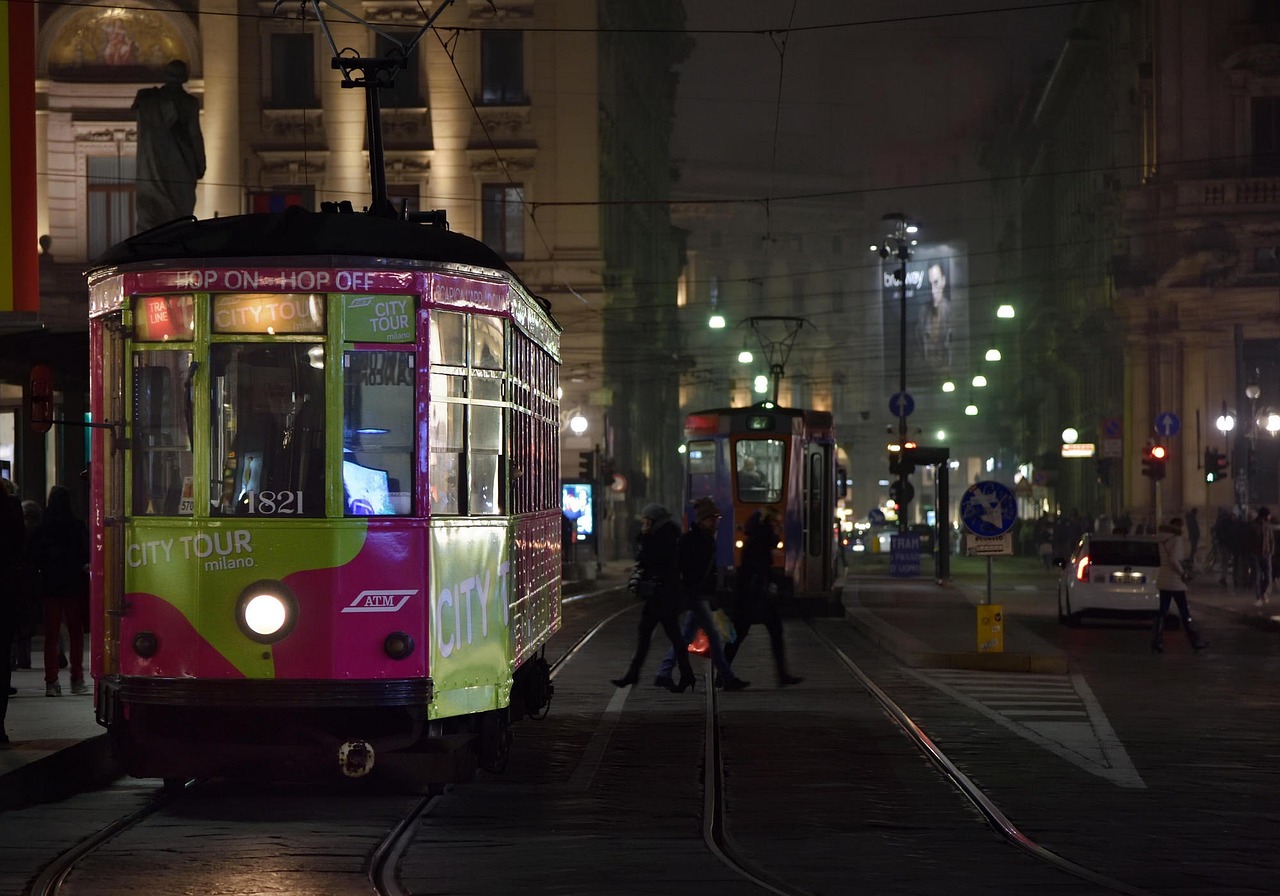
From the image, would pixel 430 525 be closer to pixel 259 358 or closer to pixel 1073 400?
pixel 259 358

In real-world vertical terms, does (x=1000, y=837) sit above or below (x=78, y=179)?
below

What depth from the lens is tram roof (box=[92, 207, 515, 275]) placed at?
439 inches

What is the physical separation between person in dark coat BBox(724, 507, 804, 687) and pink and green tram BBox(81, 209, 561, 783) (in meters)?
8.47

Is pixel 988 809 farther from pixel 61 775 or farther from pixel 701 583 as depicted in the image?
pixel 701 583

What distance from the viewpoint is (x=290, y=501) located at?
36.1ft

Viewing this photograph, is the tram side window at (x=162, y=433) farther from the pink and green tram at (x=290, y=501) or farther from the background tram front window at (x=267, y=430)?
the background tram front window at (x=267, y=430)

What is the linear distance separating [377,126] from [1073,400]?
204 feet

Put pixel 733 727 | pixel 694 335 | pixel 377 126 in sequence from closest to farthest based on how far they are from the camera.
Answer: pixel 733 727 < pixel 377 126 < pixel 694 335

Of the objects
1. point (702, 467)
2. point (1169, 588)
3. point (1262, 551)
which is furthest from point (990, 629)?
point (1262, 551)

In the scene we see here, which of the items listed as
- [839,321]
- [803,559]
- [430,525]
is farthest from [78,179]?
[839,321]

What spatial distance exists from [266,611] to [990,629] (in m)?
12.9

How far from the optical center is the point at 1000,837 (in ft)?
33.8

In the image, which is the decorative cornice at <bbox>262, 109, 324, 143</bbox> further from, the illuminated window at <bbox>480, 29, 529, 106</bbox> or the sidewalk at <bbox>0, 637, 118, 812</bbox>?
the sidewalk at <bbox>0, 637, 118, 812</bbox>

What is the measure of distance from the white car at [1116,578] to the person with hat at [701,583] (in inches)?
467
